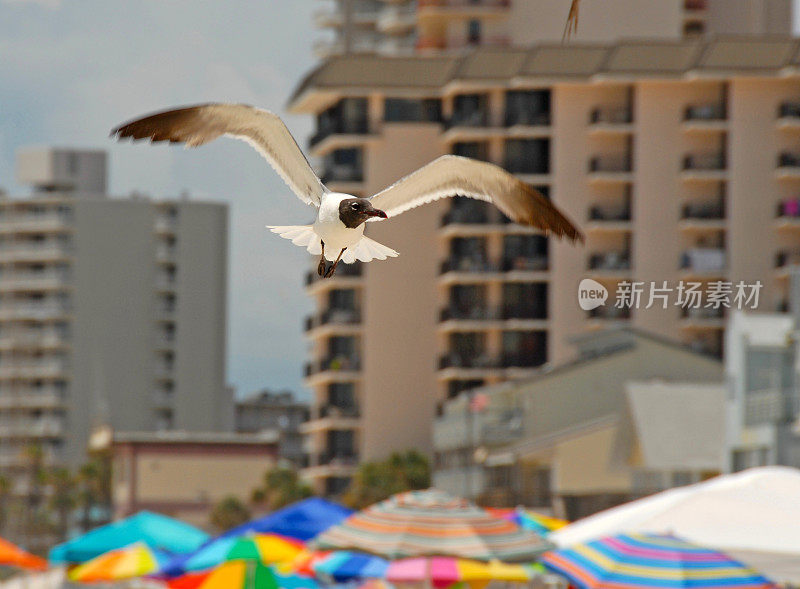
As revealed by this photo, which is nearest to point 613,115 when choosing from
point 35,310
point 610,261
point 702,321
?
point 610,261

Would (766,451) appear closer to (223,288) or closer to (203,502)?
(203,502)

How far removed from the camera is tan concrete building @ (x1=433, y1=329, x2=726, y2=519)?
193ft

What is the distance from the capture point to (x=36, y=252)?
421ft

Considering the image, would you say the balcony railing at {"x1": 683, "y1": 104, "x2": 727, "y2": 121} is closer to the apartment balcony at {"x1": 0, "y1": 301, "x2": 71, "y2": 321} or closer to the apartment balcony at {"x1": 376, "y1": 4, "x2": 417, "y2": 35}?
the apartment balcony at {"x1": 376, "y1": 4, "x2": 417, "y2": 35}

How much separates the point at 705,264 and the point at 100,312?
2306 inches

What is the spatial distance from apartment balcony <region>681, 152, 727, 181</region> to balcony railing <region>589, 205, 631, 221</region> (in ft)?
11.8

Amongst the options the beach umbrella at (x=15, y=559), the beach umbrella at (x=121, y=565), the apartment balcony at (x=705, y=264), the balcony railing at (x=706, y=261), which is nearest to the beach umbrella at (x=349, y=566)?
the beach umbrella at (x=121, y=565)

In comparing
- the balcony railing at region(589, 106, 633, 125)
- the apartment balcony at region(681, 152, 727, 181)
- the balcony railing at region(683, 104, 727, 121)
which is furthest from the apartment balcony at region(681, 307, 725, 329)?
the balcony railing at region(589, 106, 633, 125)

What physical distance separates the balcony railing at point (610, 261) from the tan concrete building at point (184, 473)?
26946mm

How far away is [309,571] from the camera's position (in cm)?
2203

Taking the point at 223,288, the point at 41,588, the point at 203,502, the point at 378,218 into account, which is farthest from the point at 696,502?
the point at 223,288

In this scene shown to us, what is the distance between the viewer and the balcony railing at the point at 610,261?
86562 millimetres

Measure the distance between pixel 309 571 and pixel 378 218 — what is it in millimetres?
16269

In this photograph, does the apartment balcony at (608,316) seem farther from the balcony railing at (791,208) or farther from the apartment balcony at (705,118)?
the apartment balcony at (705,118)
